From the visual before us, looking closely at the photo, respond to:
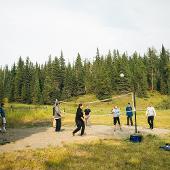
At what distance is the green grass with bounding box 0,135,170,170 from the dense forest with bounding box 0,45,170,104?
7798 centimetres

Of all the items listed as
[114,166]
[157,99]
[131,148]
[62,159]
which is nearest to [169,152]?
[131,148]

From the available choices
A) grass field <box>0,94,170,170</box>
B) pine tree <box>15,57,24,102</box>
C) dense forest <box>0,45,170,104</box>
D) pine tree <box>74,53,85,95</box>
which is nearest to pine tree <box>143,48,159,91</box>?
dense forest <box>0,45,170,104</box>

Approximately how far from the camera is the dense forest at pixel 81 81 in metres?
99.2

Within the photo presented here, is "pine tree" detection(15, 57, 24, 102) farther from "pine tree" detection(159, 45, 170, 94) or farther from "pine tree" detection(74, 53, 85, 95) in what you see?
"pine tree" detection(159, 45, 170, 94)

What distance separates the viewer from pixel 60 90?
→ 4279 inches

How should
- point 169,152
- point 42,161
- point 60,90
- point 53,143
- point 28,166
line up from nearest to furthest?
point 28,166 < point 42,161 < point 169,152 < point 53,143 < point 60,90

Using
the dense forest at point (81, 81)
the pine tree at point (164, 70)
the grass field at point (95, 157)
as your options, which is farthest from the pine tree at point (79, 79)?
the grass field at point (95, 157)

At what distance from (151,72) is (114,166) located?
354 ft

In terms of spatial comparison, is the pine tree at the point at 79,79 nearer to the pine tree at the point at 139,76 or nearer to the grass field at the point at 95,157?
the pine tree at the point at 139,76

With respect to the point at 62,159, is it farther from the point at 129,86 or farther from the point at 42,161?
the point at 129,86

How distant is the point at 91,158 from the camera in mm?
14328

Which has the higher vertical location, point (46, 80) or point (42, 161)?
point (46, 80)

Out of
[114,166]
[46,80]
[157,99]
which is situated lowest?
[114,166]

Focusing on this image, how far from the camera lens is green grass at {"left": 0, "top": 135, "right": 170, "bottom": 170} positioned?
42.2 feet
